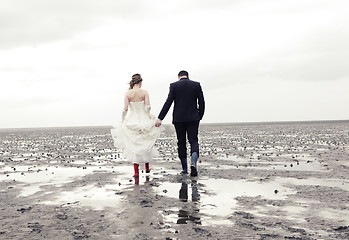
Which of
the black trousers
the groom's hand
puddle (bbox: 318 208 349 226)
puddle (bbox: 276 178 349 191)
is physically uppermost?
the groom's hand

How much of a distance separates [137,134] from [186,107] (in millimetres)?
1713

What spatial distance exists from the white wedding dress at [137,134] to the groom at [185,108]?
352 millimetres

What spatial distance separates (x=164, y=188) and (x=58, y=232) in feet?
12.0

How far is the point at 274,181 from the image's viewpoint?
9789mm

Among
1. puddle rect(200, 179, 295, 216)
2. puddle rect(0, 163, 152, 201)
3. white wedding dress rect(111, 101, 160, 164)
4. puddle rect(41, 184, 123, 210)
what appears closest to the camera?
puddle rect(200, 179, 295, 216)

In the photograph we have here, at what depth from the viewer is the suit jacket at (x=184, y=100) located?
35.3 ft

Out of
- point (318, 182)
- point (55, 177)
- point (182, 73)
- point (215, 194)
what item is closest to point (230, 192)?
point (215, 194)

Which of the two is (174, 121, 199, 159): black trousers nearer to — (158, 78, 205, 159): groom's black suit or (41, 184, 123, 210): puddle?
(158, 78, 205, 159): groom's black suit

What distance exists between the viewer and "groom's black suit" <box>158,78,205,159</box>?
35.3 ft

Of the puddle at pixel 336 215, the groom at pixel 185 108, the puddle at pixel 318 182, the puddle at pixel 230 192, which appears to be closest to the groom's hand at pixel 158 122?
the groom at pixel 185 108

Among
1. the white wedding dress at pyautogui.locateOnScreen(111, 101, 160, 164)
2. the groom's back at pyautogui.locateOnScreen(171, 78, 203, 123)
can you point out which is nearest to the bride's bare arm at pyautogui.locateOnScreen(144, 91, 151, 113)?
the white wedding dress at pyautogui.locateOnScreen(111, 101, 160, 164)

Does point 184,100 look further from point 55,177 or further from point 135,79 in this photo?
point 55,177

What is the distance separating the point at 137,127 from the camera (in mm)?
10516

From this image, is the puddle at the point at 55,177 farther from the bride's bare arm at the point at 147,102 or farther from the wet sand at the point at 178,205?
the bride's bare arm at the point at 147,102
